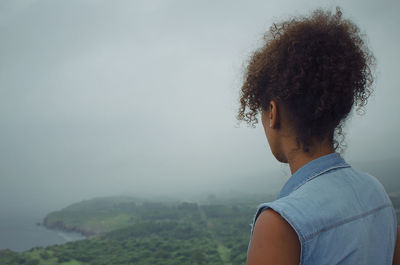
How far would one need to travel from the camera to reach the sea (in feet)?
60.8

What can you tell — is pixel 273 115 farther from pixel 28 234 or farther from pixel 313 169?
pixel 28 234

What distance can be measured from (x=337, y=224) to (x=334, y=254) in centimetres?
→ 7

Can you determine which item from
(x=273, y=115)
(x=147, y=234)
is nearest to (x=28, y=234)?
(x=147, y=234)

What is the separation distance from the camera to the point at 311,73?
0.73 metres

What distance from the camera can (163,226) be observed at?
32781mm

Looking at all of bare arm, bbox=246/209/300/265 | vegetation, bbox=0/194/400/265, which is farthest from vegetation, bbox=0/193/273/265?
bare arm, bbox=246/209/300/265

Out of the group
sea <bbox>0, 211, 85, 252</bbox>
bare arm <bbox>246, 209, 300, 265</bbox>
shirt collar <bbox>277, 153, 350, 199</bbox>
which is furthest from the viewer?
sea <bbox>0, 211, 85, 252</bbox>

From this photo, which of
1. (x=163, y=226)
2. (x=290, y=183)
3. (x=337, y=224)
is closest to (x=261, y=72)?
(x=290, y=183)

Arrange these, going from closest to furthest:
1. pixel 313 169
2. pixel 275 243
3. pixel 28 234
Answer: pixel 275 243
pixel 313 169
pixel 28 234

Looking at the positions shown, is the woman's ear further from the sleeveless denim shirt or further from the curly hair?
the sleeveless denim shirt

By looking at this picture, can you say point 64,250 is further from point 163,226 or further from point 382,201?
point 382,201

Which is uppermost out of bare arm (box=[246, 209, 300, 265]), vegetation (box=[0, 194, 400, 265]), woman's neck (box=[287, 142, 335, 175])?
woman's neck (box=[287, 142, 335, 175])

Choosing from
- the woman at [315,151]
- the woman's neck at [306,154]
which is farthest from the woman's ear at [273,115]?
the woman's neck at [306,154]

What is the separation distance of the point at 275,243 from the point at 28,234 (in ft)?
95.6
